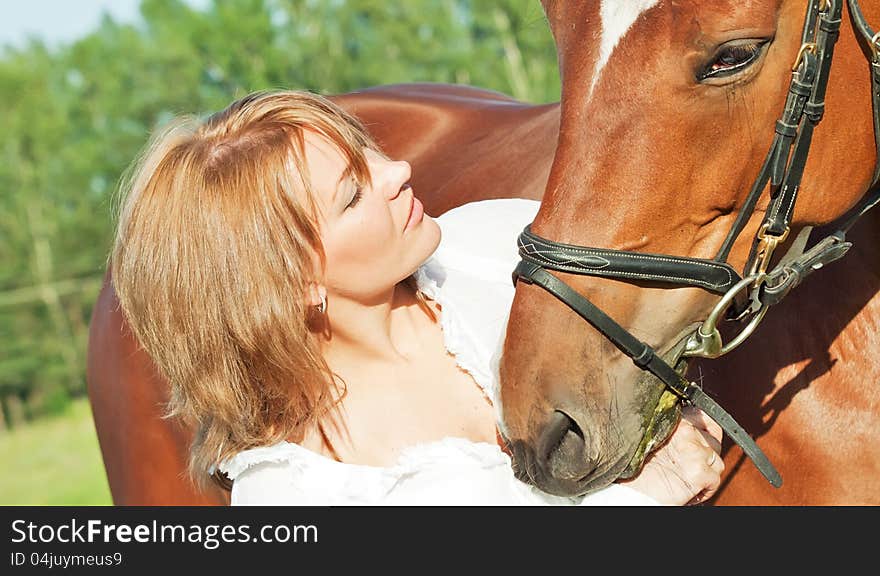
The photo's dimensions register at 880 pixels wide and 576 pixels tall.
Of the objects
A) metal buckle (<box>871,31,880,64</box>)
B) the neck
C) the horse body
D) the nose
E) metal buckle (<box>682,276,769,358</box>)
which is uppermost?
metal buckle (<box>871,31,880,64</box>)

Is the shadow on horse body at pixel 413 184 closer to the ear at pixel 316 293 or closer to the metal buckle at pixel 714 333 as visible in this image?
the ear at pixel 316 293

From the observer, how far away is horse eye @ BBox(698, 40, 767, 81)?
58.7 inches

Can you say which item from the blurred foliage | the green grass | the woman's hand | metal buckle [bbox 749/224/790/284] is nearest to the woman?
the woman's hand

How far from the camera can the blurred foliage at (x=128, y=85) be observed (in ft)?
53.4

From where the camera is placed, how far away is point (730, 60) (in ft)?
4.93

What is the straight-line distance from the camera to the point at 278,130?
74.7 inches

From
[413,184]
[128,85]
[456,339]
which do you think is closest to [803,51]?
[456,339]

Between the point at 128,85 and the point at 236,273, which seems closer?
the point at 236,273

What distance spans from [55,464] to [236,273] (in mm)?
10127

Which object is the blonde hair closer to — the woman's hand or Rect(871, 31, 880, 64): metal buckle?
the woman's hand

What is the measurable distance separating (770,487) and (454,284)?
814 millimetres

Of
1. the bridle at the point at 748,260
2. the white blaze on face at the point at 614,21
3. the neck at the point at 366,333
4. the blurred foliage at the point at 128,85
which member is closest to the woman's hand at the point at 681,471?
the bridle at the point at 748,260

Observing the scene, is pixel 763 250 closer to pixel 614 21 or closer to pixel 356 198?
pixel 614 21

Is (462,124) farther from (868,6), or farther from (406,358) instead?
(868,6)
